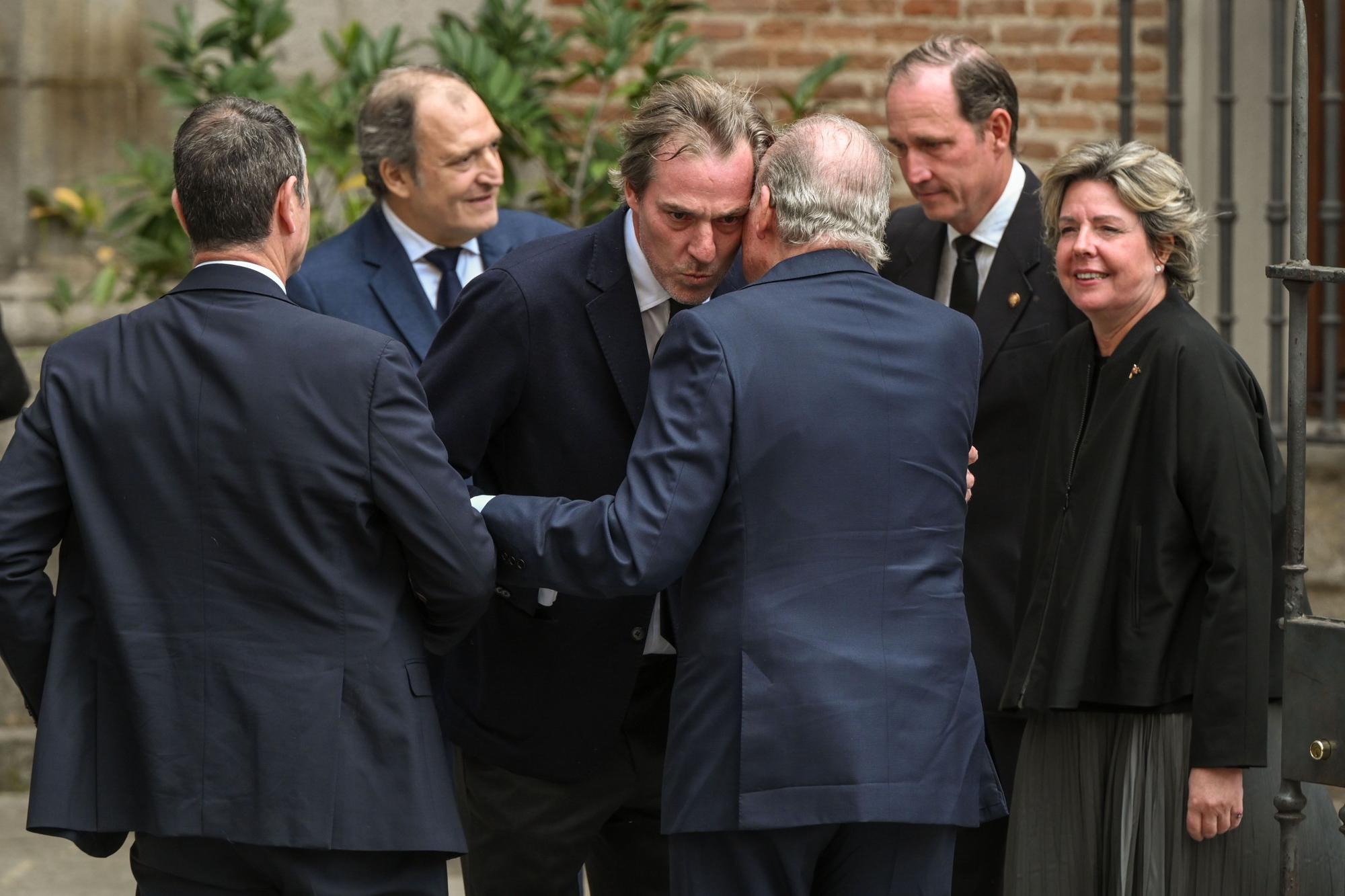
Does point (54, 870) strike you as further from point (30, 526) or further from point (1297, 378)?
point (1297, 378)

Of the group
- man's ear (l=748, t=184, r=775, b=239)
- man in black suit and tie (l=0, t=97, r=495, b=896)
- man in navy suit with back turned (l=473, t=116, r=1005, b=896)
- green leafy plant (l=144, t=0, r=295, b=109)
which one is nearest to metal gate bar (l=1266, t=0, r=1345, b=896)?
man in navy suit with back turned (l=473, t=116, r=1005, b=896)

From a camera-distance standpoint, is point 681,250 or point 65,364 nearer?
point 65,364

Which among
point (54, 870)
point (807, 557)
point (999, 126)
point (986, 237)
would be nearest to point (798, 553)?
point (807, 557)

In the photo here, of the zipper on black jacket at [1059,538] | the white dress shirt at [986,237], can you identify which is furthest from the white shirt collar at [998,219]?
the zipper on black jacket at [1059,538]

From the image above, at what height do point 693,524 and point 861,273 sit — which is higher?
point 861,273

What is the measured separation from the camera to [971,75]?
399cm

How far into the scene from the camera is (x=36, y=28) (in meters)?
5.99

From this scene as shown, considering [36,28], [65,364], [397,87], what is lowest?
[65,364]

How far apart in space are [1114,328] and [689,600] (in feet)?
3.70

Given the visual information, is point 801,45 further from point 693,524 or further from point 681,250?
point 693,524

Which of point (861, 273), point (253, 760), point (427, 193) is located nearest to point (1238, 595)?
point (861, 273)

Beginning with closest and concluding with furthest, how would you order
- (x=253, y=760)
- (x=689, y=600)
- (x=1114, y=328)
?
(x=253, y=760)
(x=689, y=600)
(x=1114, y=328)

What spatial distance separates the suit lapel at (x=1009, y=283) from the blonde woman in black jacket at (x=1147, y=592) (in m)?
0.39

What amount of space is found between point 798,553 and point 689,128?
796mm
